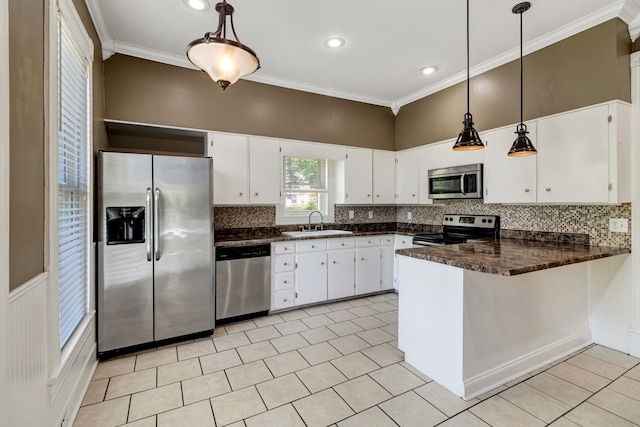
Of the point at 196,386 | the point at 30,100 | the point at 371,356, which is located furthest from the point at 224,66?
the point at 371,356

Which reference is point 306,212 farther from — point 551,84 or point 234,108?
point 551,84

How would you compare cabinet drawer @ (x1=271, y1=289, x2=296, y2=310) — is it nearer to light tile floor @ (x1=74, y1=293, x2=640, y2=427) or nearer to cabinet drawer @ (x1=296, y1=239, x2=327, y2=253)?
cabinet drawer @ (x1=296, y1=239, x2=327, y2=253)

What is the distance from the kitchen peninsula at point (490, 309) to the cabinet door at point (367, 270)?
1.56 m

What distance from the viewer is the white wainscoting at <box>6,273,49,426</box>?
114 centimetres

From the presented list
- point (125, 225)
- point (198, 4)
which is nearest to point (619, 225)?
point (198, 4)

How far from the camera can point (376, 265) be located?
13.8ft

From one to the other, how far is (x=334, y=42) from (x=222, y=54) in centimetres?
175

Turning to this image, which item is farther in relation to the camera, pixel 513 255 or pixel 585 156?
pixel 585 156

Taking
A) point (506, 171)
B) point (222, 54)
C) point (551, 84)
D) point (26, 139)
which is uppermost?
point (551, 84)

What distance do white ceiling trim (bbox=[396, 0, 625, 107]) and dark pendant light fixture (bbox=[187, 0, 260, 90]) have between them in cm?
281

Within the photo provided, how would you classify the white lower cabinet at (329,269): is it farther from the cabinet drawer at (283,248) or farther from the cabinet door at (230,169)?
the cabinet door at (230,169)

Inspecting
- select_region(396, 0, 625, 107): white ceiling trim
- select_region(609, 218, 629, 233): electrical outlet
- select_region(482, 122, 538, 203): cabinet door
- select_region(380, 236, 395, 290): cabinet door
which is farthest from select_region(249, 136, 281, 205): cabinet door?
select_region(609, 218, 629, 233): electrical outlet

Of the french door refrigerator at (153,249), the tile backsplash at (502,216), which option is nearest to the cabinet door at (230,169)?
the tile backsplash at (502,216)

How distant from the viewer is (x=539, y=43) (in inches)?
114
